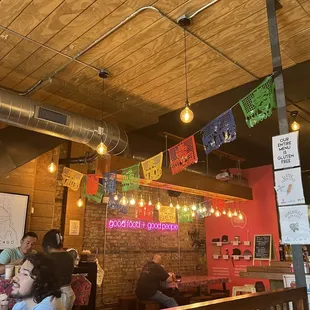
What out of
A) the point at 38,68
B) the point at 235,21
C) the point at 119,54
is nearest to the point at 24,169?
the point at 38,68

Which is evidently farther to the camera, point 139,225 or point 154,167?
point 139,225

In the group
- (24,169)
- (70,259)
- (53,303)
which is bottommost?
(53,303)

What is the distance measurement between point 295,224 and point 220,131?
1.44 metres

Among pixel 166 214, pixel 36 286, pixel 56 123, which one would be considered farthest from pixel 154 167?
pixel 166 214

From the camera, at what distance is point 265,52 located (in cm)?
366

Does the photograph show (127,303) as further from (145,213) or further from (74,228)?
(145,213)

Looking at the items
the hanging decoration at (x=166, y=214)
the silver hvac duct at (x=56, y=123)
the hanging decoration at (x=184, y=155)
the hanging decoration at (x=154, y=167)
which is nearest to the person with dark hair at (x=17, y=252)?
the silver hvac duct at (x=56, y=123)

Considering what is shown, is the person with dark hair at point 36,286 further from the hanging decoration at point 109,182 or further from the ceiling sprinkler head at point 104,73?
the hanging decoration at point 109,182

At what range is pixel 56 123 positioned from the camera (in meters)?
4.31

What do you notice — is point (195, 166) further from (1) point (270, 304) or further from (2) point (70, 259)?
(1) point (270, 304)

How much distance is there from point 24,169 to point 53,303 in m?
4.18

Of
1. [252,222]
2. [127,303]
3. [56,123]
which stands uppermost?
[56,123]

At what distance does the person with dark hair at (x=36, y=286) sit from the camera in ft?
6.77

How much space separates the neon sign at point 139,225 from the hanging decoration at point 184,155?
3.79 m
